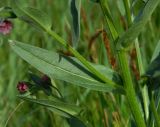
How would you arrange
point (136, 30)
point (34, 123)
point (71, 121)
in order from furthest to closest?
point (34, 123)
point (71, 121)
point (136, 30)

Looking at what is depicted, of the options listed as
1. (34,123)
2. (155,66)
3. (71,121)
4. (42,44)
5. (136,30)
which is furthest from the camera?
(42,44)

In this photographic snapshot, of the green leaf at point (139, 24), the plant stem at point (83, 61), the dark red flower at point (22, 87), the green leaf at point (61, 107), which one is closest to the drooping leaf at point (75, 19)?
the plant stem at point (83, 61)

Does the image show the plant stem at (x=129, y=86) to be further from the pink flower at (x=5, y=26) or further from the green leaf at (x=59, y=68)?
the pink flower at (x=5, y=26)

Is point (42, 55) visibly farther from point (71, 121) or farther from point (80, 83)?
point (71, 121)

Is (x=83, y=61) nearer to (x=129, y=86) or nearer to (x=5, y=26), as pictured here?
(x=129, y=86)

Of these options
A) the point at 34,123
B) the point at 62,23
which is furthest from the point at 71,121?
the point at 62,23
